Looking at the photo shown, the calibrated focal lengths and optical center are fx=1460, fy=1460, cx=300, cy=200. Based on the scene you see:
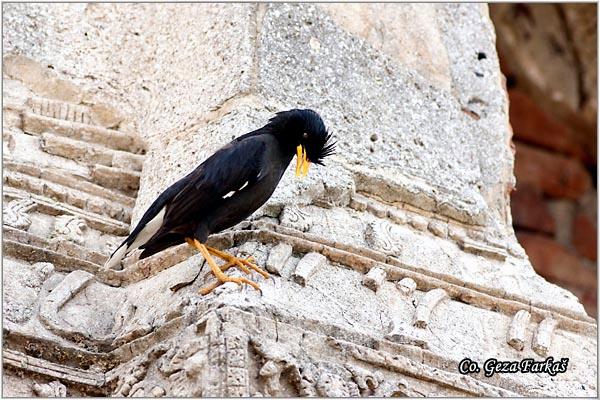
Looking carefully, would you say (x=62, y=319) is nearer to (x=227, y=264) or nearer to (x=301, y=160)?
(x=227, y=264)

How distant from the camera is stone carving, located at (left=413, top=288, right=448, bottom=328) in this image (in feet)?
16.1

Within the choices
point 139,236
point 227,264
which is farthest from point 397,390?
point 139,236

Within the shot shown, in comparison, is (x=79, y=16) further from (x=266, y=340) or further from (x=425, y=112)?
(x=266, y=340)

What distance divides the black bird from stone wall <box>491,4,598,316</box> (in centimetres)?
464

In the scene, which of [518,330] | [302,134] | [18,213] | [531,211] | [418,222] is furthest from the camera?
[531,211]

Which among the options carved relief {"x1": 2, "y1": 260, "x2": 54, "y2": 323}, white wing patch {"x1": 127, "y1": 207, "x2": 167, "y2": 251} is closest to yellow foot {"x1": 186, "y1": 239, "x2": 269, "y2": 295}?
white wing patch {"x1": 127, "y1": 207, "x2": 167, "y2": 251}

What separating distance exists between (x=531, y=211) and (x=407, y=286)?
15.1 ft

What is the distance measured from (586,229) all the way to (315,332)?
17.9 feet

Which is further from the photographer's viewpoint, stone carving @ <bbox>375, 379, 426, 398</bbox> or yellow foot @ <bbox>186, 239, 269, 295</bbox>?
yellow foot @ <bbox>186, 239, 269, 295</bbox>

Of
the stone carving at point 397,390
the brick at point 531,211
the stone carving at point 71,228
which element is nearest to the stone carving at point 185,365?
the stone carving at point 397,390

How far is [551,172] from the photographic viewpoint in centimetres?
972

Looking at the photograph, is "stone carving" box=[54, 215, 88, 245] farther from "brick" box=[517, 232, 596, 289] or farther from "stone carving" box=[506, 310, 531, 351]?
"brick" box=[517, 232, 596, 289]

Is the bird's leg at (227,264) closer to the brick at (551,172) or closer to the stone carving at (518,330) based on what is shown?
the stone carving at (518,330)

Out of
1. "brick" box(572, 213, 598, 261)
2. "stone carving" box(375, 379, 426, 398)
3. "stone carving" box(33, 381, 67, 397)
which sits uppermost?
"brick" box(572, 213, 598, 261)
